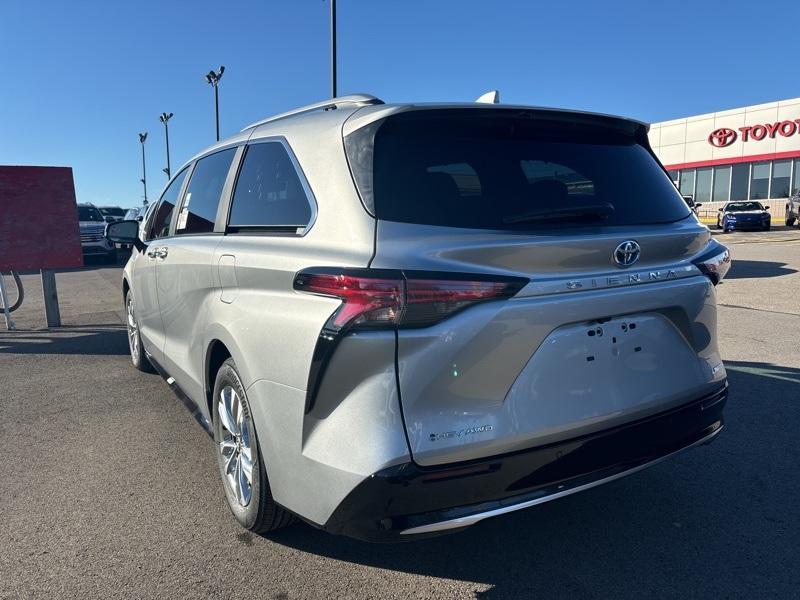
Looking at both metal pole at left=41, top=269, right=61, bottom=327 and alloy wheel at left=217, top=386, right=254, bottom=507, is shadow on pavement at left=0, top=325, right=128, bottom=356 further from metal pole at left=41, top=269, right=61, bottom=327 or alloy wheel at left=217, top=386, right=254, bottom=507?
alloy wheel at left=217, top=386, right=254, bottom=507

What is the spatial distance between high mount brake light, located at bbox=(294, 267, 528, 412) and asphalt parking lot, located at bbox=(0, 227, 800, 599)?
3.80 feet

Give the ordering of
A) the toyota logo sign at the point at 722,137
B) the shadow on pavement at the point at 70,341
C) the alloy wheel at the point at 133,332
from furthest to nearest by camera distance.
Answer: the toyota logo sign at the point at 722,137, the shadow on pavement at the point at 70,341, the alloy wheel at the point at 133,332

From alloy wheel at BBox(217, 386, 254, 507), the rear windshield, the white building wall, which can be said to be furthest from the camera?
the white building wall

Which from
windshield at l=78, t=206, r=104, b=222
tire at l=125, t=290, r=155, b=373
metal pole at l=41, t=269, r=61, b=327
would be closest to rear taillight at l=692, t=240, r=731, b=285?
tire at l=125, t=290, r=155, b=373

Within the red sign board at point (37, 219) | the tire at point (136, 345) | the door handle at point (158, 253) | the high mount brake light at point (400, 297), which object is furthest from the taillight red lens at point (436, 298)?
the red sign board at point (37, 219)

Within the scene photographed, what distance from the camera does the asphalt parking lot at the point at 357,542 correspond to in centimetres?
255

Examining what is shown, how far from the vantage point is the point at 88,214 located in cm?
2047

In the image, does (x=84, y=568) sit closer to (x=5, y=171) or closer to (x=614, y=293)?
(x=614, y=293)

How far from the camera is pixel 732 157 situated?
127 ft

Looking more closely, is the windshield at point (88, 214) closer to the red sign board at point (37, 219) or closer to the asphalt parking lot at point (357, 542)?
the red sign board at point (37, 219)

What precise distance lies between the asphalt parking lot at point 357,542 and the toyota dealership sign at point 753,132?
3764cm

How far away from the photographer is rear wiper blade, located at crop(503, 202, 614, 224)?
2.29m

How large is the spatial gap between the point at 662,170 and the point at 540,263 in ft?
4.04

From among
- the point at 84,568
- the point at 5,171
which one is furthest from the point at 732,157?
the point at 84,568
